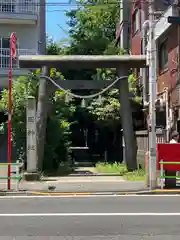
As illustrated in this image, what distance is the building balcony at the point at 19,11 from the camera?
27.3 metres

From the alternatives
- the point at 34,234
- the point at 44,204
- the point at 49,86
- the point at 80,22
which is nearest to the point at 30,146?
the point at 49,86

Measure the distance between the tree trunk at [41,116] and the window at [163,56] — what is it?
6.46 metres

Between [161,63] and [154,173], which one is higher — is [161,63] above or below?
above

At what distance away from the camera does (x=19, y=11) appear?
2784cm

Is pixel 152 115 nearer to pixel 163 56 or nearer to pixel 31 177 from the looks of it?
pixel 31 177

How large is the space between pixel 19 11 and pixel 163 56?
893 cm

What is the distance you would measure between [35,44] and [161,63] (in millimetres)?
7878

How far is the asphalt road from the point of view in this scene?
8469 mm

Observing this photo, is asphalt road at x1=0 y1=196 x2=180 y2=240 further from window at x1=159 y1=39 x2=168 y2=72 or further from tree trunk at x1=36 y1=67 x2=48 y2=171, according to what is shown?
window at x1=159 y1=39 x2=168 y2=72

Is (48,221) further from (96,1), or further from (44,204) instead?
(96,1)

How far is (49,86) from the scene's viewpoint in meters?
20.1

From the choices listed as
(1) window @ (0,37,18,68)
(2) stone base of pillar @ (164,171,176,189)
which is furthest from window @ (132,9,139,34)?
(2) stone base of pillar @ (164,171,176,189)

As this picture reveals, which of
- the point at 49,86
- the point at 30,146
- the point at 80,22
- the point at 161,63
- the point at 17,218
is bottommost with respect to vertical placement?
the point at 17,218

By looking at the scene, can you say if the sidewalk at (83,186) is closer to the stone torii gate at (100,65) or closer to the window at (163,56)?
the stone torii gate at (100,65)
